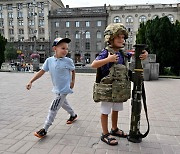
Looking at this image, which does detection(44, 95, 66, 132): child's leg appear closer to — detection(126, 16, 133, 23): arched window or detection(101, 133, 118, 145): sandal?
detection(101, 133, 118, 145): sandal

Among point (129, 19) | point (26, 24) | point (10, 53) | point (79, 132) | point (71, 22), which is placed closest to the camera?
point (79, 132)

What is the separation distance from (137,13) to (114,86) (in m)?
53.3

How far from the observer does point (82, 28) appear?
5388 cm

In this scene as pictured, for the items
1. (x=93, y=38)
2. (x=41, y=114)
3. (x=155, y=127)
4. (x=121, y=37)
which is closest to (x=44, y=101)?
(x=41, y=114)

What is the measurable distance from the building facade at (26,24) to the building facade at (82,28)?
3.20 metres

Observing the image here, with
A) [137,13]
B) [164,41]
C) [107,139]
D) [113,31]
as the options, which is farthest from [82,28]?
[107,139]

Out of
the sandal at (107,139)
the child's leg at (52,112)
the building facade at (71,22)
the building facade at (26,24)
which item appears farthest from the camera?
the building facade at (26,24)

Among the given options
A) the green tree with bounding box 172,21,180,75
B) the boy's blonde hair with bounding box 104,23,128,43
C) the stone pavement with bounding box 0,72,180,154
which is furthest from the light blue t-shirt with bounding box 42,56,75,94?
the green tree with bounding box 172,21,180,75

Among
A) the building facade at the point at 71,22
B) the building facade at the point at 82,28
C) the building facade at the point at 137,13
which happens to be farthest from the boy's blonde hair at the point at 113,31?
the building facade at the point at 82,28

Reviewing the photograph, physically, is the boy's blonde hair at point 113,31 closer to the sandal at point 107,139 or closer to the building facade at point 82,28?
the sandal at point 107,139

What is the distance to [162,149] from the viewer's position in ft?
9.52

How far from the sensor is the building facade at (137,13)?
5038cm

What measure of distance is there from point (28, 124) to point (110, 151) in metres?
1.92

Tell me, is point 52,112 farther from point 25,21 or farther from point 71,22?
point 25,21
